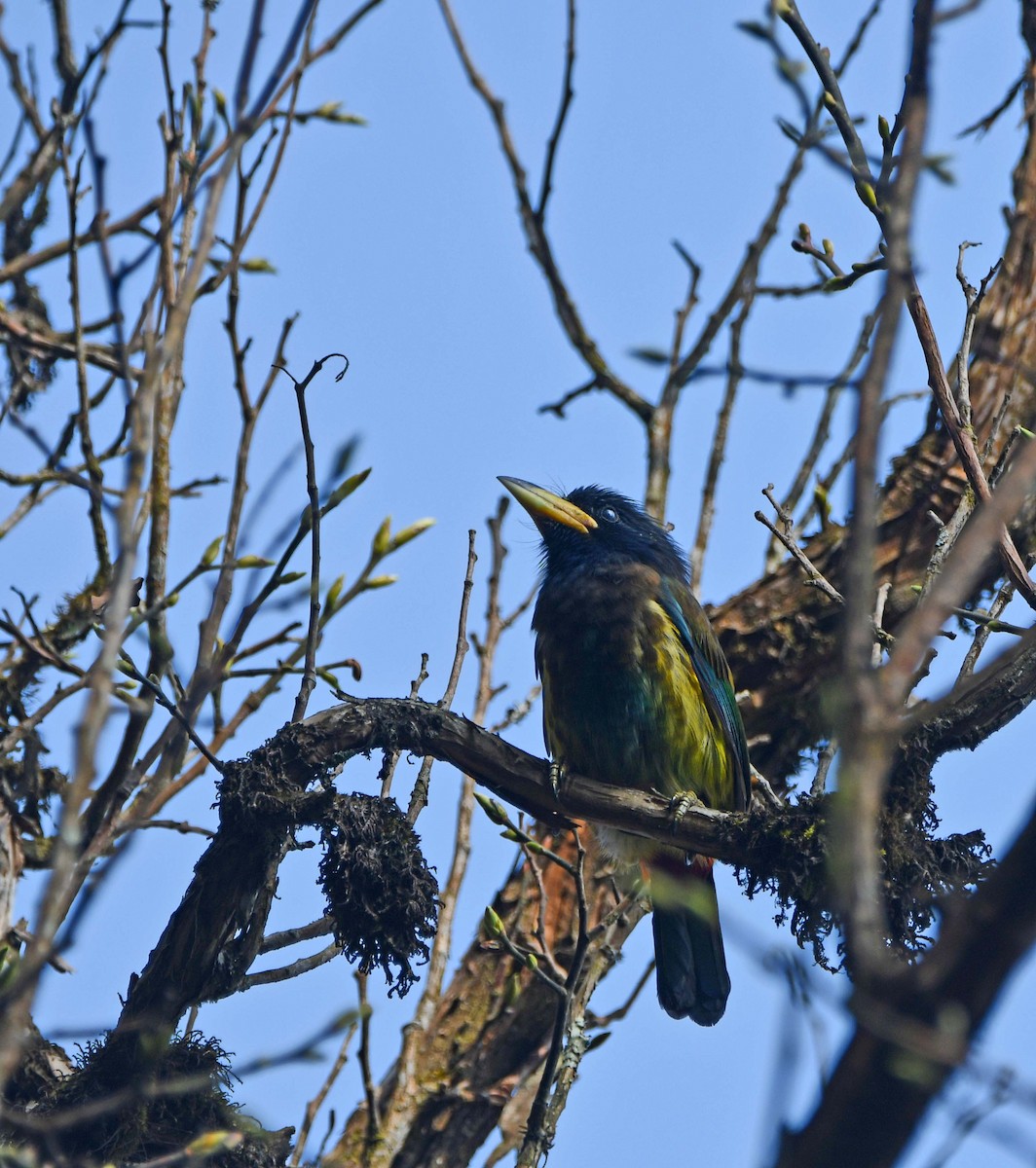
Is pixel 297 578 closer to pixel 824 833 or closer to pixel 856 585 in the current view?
pixel 824 833

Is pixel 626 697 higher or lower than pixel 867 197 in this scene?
lower

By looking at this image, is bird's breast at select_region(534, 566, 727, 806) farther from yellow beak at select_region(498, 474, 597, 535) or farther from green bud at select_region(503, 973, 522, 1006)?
green bud at select_region(503, 973, 522, 1006)

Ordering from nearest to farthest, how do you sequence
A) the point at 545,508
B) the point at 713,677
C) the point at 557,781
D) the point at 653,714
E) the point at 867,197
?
the point at 867,197, the point at 557,781, the point at 653,714, the point at 713,677, the point at 545,508

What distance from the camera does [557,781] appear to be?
410 centimetres

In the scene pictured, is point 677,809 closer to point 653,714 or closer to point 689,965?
point 653,714

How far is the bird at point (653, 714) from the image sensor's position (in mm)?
4934

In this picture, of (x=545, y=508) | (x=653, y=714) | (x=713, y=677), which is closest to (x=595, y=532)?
(x=545, y=508)

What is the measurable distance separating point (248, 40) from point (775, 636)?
13.7 ft

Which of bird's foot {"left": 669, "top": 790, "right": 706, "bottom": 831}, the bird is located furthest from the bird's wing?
bird's foot {"left": 669, "top": 790, "right": 706, "bottom": 831}

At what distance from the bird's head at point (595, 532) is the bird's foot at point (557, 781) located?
1.38 metres

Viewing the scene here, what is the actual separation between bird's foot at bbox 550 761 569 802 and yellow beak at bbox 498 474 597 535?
1.63 meters

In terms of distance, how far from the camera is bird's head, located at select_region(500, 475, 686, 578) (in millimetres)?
5477

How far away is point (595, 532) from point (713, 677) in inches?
32.9

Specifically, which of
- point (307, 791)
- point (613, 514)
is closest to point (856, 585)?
point (307, 791)
